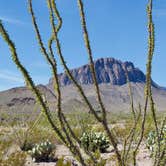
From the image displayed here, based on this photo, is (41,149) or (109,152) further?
(109,152)

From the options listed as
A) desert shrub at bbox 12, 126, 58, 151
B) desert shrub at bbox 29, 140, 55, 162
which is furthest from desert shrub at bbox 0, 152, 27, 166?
desert shrub at bbox 12, 126, 58, 151

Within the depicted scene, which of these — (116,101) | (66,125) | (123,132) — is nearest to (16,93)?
(116,101)

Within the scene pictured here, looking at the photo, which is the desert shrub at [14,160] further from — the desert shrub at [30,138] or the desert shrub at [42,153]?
the desert shrub at [30,138]

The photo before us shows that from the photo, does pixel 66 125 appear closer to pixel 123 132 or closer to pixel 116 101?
pixel 123 132

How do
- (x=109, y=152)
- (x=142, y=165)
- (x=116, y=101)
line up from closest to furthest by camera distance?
(x=142, y=165), (x=109, y=152), (x=116, y=101)

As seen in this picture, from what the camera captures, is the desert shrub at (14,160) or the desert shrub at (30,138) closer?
the desert shrub at (14,160)

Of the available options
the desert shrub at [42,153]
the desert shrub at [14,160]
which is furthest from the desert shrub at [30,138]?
the desert shrub at [14,160]

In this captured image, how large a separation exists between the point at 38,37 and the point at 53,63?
0.20 meters

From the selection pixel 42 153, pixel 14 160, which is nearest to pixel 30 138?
pixel 42 153

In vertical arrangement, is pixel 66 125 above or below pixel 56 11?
below

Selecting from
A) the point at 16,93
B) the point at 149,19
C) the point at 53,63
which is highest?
the point at 16,93

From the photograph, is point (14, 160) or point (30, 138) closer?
point (14, 160)

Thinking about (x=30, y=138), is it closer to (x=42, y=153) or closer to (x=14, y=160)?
(x=42, y=153)

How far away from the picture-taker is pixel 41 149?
996cm
